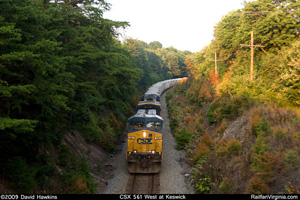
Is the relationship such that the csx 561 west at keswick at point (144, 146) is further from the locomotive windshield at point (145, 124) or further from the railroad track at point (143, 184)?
the railroad track at point (143, 184)

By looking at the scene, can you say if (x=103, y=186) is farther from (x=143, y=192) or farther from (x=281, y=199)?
(x=281, y=199)

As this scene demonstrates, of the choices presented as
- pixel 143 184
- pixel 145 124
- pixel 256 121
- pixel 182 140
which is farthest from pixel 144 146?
pixel 256 121

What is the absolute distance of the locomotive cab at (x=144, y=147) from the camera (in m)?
15.2

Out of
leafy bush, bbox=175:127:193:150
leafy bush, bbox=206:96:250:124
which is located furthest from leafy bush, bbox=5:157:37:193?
leafy bush, bbox=206:96:250:124

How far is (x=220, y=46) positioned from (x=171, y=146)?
20.1 m

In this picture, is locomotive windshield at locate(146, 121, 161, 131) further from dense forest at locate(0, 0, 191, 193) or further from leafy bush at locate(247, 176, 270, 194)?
leafy bush at locate(247, 176, 270, 194)

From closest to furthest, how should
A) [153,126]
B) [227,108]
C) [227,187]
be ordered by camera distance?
[227,187] < [153,126] < [227,108]

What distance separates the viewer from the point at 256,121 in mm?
14695

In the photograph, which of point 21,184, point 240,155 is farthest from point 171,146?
point 21,184

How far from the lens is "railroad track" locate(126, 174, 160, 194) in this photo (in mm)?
13056

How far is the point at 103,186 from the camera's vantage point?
1373cm

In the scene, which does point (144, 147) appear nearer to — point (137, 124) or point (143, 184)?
point (137, 124)

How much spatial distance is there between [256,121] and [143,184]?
321 inches

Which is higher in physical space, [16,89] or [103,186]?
[16,89]
